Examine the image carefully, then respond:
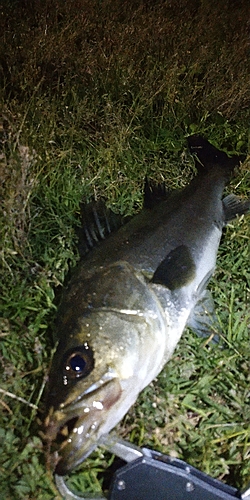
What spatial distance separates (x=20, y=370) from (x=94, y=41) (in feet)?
13.0

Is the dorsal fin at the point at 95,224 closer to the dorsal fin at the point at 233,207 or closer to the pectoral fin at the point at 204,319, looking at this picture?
the pectoral fin at the point at 204,319

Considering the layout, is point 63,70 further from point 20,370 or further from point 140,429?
point 140,429

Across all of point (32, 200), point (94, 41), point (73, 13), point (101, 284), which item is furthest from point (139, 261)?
point (73, 13)

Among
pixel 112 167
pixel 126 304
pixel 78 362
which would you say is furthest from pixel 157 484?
pixel 112 167

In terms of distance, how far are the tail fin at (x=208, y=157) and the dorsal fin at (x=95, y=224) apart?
92cm

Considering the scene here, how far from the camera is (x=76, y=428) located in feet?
6.23

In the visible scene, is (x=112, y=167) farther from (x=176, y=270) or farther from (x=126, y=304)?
(x=126, y=304)

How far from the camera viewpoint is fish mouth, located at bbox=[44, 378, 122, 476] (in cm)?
189

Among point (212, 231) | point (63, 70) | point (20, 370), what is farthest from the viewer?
point (63, 70)

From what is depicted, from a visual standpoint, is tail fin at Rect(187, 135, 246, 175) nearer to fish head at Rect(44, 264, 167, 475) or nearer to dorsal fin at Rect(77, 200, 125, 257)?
dorsal fin at Rect(77, 200, 125, 257)

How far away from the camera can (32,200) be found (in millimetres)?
3340

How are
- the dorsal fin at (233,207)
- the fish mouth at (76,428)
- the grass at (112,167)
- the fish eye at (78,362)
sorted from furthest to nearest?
the dorsal fin at (233,207), the grass at (112,167), the fish eye at (78,362), the fish mouth at (76,428)

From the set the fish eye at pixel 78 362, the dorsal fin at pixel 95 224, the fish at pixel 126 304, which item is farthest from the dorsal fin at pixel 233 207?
the fish eye at pixel 78 362

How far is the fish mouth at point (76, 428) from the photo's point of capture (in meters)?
1.89
